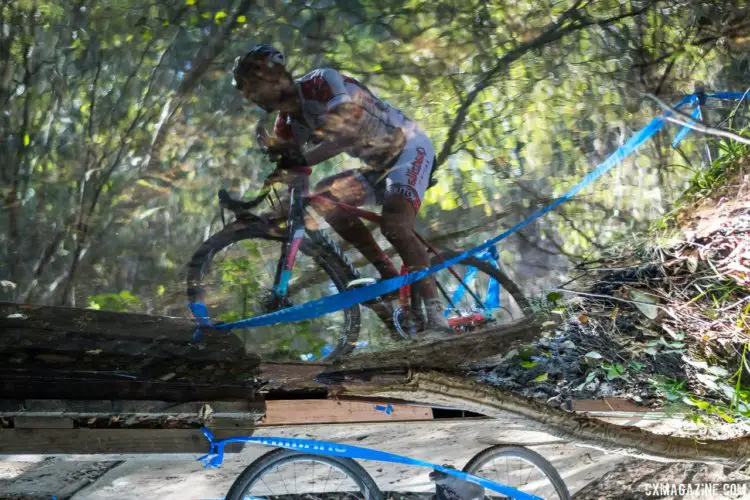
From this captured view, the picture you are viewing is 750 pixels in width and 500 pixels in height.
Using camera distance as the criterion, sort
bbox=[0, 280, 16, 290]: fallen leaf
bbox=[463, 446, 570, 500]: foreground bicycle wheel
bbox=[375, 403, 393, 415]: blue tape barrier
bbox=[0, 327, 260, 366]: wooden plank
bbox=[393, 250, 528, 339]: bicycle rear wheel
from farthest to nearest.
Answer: bbox=[463, 446, 570, 500]: foreground bicycle wheel < bbox=[393, 250, 528, 339]: bicycle rear wheel < bbox=[375, 403, 393, 415]: blue tape barrier < bbox=[0, 280, 16, 290]: fallen leaf < bbox=[0, 327, 260, 366]: wooden plank

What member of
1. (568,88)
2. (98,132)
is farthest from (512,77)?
(98,132)

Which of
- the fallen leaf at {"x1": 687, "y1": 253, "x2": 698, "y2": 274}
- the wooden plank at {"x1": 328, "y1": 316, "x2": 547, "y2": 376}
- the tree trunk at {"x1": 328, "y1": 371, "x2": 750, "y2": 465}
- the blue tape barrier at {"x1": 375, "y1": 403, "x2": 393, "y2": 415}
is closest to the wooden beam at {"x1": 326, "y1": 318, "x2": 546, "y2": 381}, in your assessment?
the wooden plank at {"x1": 328, "y1": 316, "x2": 547, "y2": 376}

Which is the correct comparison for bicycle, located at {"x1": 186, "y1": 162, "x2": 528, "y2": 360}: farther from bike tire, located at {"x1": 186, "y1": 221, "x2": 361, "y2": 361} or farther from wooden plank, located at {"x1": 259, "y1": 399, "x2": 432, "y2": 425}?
wooden plank, located at {"x1": 259, "y1": 399, "x2": 432, "y2": 425}

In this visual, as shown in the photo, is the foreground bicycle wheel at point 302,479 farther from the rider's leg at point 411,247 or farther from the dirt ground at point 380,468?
the rider's leg at point 411,247

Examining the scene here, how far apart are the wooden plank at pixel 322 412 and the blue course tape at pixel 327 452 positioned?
136 mm

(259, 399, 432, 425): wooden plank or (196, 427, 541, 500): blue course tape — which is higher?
(259, 399, 432, 425): wooden plank

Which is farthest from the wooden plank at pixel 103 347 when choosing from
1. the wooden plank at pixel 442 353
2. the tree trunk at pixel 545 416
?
the tree trunk at pixel 545 416

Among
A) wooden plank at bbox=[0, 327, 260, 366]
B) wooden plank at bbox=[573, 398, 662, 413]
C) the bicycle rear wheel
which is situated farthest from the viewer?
wooden plank at bbox=[573, 398, 662, 413]

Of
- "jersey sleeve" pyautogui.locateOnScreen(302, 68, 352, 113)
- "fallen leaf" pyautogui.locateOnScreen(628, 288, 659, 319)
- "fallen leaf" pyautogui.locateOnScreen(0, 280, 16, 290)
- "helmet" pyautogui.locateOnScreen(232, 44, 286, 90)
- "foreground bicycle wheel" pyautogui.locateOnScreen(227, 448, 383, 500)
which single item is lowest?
"foreground bicycle wheel" pyautogui.locateOnScreen(227, 448, 383, 500)

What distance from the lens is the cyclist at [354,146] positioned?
3801 mm

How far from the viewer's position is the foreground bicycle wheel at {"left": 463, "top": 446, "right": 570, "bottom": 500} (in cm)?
477

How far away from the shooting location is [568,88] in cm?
465

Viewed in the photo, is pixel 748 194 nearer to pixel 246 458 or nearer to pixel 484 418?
pixel 484 418

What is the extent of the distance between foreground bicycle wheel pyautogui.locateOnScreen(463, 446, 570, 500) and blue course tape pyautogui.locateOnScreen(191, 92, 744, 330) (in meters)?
1.27
